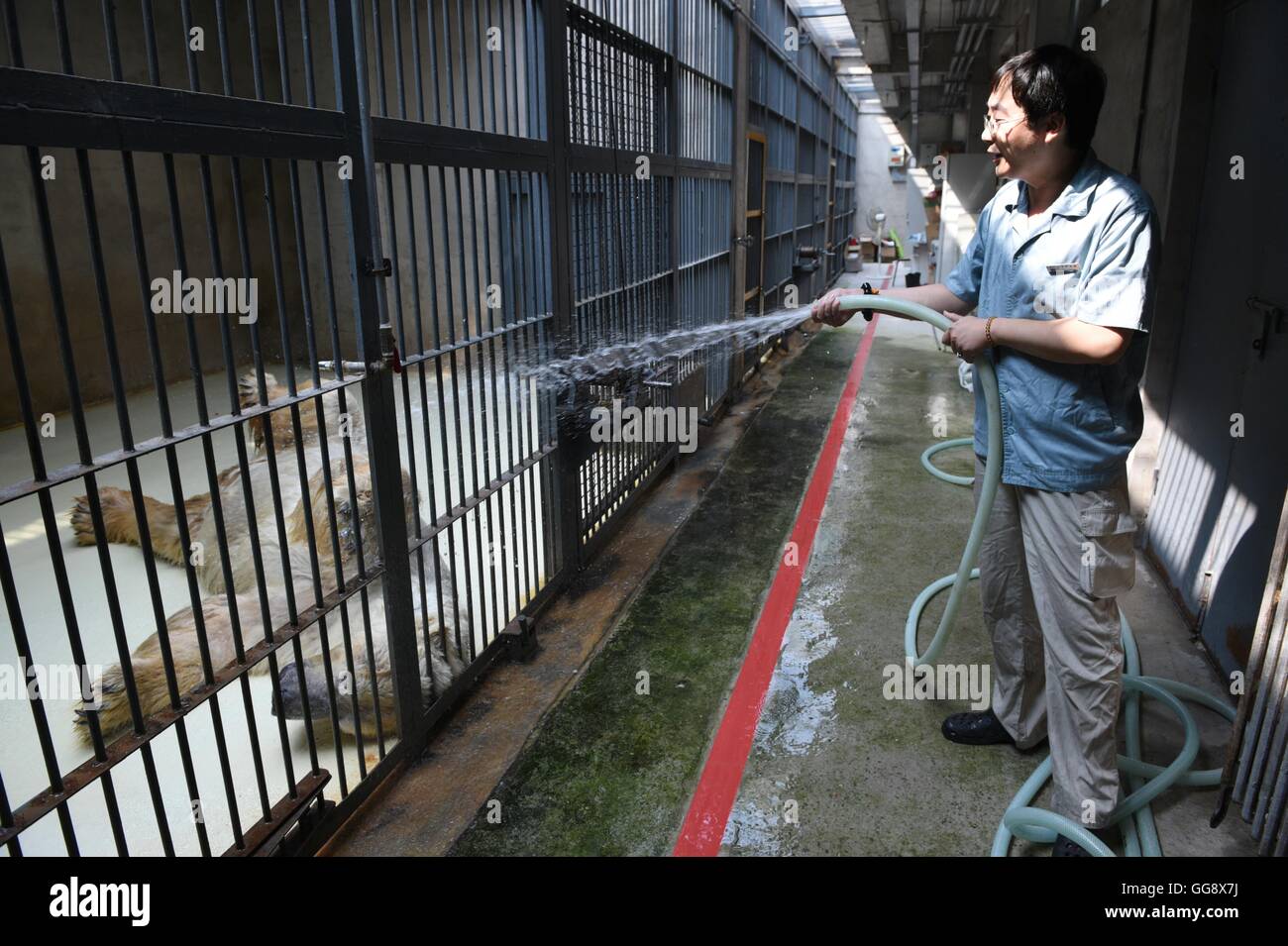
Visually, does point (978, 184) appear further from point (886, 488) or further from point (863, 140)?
point (863, 140)

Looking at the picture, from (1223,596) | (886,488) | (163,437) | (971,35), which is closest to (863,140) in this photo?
(971,35)

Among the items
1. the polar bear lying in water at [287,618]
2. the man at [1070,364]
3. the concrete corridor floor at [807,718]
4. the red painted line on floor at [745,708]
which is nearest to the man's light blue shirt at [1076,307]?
the man at [1070,364]

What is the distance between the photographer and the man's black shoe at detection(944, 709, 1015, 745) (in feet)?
10.5

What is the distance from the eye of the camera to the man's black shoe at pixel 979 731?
10.5 ft

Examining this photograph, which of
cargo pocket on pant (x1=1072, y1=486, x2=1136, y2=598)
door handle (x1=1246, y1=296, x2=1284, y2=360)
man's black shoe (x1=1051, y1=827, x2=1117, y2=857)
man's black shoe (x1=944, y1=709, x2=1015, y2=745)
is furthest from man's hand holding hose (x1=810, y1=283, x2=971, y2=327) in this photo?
man's black shoe (x1=1051, y1=827, x2=1117, y2=857)

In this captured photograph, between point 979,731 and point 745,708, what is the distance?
35.4 inches

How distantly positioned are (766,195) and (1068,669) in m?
8.26

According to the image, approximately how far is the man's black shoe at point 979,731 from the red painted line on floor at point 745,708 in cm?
75

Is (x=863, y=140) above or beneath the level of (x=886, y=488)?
above

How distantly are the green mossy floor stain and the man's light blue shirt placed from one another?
62.6 inches

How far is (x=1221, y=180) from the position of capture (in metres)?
3.81

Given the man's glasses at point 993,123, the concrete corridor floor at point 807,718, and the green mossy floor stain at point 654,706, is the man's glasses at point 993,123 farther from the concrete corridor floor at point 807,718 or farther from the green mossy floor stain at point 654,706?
the green mossy floor stain at point 654,706

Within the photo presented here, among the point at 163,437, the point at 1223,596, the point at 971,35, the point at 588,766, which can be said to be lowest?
the point at 588,766

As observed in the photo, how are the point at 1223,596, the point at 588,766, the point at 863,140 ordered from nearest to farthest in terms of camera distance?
the point at 588,766 → the point at 1223,596 → the point at 863,140
